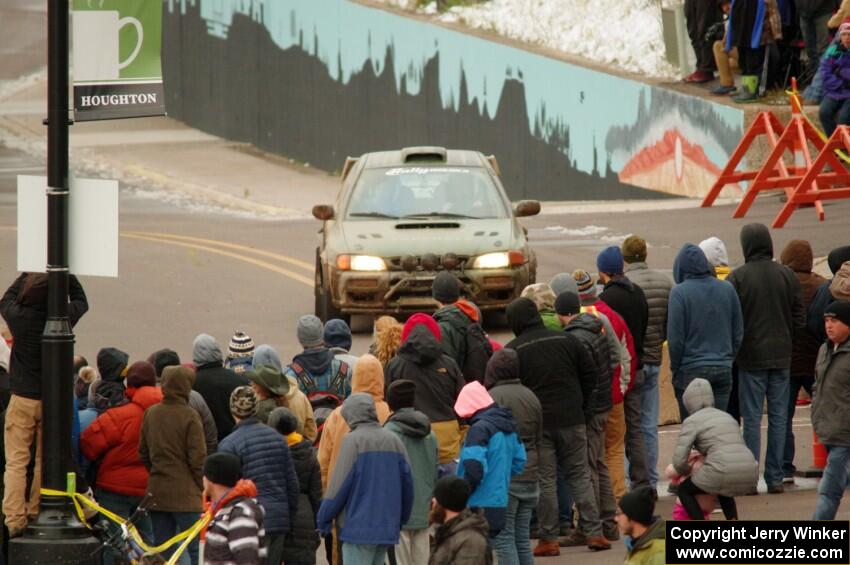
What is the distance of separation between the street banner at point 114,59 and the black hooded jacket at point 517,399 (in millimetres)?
2618

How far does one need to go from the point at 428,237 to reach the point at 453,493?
8.34m

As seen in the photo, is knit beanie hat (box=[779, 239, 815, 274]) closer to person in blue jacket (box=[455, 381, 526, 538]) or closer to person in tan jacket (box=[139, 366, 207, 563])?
person in blue jacket (box=[455, 381, 526, 538])

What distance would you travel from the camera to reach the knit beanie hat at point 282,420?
9.33 metres

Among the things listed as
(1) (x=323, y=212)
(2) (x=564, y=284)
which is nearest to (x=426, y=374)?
(2) (x=564, y=284)

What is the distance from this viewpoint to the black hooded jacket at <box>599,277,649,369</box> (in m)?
11.7

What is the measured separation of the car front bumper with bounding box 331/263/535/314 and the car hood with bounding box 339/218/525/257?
0.83 feet

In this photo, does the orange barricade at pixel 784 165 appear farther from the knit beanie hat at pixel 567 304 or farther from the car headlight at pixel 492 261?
the knit beanie hat at pixel 567 304

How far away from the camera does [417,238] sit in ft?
54.5

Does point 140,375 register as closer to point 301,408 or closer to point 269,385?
point 269,385

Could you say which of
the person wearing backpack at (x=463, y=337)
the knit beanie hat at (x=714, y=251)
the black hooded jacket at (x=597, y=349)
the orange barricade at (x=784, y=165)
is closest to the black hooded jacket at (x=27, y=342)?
the person wearing backpack at (x=463, y=337)

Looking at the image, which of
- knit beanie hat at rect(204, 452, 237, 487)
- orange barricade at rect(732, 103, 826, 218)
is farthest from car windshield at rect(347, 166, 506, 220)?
knit beanie hat at rect(204, 452, 237, 487)

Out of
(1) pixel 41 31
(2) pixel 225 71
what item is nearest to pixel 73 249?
(2) pixel 225 71

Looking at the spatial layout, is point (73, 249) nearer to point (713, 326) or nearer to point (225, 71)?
point (713, 326)

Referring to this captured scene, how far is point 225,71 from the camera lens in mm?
38406
